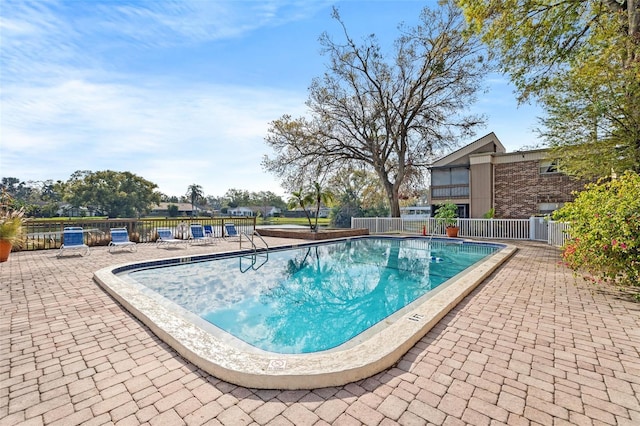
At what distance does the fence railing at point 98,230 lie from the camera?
9.60m

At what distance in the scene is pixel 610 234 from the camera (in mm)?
4410

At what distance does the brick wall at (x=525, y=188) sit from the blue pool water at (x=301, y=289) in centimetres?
827

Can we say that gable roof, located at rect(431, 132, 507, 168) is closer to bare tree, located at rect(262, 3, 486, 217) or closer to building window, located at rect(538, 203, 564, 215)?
bare tree, located at rect(262, 3, 486, 217)

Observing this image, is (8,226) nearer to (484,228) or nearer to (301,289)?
(301,289)

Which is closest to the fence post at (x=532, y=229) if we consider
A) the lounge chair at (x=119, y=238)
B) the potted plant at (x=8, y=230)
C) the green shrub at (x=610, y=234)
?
the green shrub at (x=610, y=234)

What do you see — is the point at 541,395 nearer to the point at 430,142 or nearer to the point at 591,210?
the point at 591,210

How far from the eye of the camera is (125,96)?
10273mm

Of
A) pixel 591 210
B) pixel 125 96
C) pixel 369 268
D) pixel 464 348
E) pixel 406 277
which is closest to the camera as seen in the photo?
pixel 464 348

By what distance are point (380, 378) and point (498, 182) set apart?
18.4 meters

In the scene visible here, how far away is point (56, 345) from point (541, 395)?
4.30 m

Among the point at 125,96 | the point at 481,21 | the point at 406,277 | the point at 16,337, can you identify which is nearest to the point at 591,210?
the point at 406,277

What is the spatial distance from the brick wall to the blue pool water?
827 cm

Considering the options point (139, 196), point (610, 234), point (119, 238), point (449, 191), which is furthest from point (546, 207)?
point (139, 196)

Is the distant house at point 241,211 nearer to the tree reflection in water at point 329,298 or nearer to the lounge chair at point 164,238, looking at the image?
the lounge chair at point 164,238
